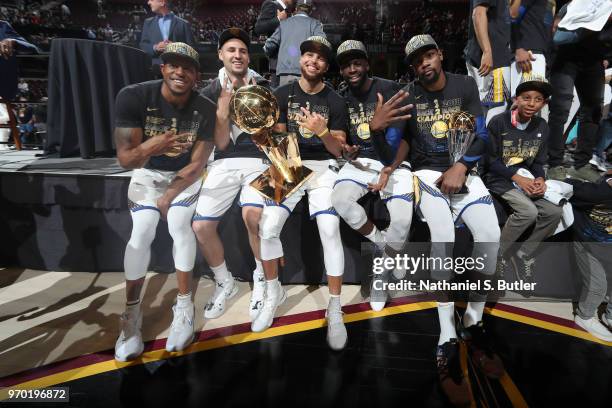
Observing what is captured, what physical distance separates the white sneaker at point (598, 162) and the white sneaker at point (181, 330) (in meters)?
3.60

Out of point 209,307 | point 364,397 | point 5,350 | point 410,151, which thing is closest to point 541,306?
point 410,151

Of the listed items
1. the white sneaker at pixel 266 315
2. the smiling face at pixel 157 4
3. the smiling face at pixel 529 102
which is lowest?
the white sneaker at pixel 266 315

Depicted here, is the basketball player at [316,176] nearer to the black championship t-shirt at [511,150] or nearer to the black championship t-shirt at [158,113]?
the black championship t-shirt at [158,113]

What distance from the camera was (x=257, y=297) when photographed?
218 cm

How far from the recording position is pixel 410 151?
87.7 inches

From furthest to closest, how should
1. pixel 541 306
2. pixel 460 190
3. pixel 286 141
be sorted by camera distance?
pixel 541 306 → pixel 460 190 → pixel 286 141

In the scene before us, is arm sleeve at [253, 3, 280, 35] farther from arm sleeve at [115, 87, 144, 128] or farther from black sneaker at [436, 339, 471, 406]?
black sneaker at [436, 339, 471, 406]

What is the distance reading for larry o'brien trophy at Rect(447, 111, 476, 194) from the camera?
73.2 inches

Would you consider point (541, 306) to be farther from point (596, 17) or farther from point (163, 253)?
point (163, 253)

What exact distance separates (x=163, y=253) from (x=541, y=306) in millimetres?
2603

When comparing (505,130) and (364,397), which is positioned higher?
(505,130)

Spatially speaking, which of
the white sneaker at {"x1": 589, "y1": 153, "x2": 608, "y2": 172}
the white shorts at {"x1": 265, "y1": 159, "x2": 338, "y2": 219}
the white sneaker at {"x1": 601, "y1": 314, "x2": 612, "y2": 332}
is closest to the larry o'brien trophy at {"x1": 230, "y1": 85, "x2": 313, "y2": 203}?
the white shorts at {"x1": 265, "y1": 159, "x2": 338, "y2": 219}

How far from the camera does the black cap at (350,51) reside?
1977 mm

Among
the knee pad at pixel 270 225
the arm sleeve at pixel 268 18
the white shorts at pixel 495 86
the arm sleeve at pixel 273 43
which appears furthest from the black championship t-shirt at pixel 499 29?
the knee pad at pixel 270 225
